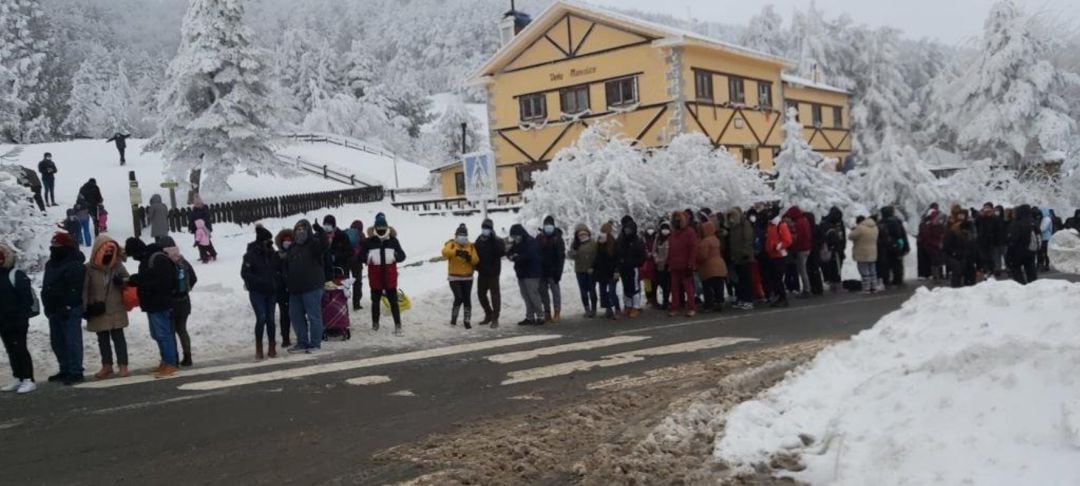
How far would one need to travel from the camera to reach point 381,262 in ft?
40.7

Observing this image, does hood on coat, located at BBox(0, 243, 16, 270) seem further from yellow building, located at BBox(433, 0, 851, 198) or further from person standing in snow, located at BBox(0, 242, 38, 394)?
yellow building, located at BBox(433, 0, 851, 198)

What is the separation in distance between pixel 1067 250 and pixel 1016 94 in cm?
1846

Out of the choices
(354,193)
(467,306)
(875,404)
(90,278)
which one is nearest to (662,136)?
(354,193)

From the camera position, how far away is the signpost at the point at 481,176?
18.1 metres

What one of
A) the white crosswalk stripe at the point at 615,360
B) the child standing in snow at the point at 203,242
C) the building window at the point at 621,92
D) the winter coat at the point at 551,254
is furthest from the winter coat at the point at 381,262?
the building window at the point at 621,92

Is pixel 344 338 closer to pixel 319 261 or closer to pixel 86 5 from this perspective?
pixel 319 261

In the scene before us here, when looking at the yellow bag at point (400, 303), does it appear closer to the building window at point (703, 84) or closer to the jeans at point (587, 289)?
the jeans at point (587, 289)

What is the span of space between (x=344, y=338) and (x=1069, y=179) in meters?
31.1

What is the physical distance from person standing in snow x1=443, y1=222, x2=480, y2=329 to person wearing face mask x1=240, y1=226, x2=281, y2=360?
9.87 feet

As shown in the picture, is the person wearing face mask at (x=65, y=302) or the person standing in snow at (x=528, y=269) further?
the person standing in snow at (x=528, y=269)

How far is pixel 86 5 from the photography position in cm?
12125

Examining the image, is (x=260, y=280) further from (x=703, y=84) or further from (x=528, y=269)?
→ (x=703, y=84)

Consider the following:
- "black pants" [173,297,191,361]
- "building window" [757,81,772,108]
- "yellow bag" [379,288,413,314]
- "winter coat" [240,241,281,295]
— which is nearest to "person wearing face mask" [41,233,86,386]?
"black pants" [173,297,191,361]

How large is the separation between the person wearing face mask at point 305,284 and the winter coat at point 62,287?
8.25 ft
